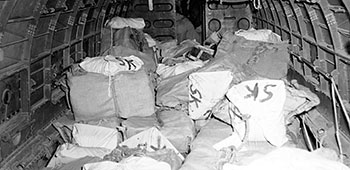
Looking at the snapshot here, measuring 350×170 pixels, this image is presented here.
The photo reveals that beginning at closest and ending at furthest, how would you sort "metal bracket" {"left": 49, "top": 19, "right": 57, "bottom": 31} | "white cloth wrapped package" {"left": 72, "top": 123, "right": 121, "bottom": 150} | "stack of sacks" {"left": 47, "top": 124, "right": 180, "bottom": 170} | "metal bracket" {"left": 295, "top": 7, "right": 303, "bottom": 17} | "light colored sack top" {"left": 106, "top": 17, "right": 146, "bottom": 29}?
"stack of sacks" {"left": 47, "top": 124, "right": 180, "bottom": 170} → "white cloth wrapped package" {"left": 72, "top": 123, "right": 121, "bottom": 150} → "metal bracket" {"left": 49, "top": 19, "right": 57, "bottom": 31} → "metal bracket" {"left": 295, "top": 7, "right": 303, "bottom": 17} → "light colored sack top" {"left": 106, "top": 17, "right": 146, "bottom": 29}

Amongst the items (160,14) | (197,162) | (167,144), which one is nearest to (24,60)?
(167,144)

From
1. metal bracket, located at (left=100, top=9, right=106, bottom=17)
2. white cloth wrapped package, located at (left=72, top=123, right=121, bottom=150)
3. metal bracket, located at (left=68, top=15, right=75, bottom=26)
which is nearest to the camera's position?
white cloth wrapped package, located at (left=72, top=123, right=121, bottom=150)

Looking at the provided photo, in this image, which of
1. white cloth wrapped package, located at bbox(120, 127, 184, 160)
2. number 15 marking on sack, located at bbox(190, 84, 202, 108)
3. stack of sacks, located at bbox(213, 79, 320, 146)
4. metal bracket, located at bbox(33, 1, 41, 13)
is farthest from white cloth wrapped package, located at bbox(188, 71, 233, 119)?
metal bracket, located at bbox(33, 1, 41, 13)

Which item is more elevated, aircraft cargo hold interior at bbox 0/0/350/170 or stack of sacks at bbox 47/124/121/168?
aircraft cargo hold interior at bbox 0/0/350/170

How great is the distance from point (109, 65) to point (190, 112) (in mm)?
1163

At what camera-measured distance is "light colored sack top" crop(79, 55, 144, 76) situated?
16.7 feet

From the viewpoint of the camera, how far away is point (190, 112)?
16.5ft

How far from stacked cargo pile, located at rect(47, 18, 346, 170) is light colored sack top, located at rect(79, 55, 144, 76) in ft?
0.04

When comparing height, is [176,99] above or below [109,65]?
below

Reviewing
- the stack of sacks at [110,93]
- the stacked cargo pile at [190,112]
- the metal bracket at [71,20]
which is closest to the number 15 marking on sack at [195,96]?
the stacked cargo pile at [190,112]

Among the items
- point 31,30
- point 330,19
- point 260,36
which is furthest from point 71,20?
point 330,19

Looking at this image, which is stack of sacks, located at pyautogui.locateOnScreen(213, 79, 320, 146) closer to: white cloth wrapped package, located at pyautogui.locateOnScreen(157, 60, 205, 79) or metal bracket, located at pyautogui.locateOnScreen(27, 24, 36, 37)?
white cloth wrapped package, located at pyautogui.locateOnScreen(157, 60, 205, 79)

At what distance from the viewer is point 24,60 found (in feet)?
13.8

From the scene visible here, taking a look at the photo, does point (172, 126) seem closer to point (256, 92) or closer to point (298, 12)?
point (256, 92)
